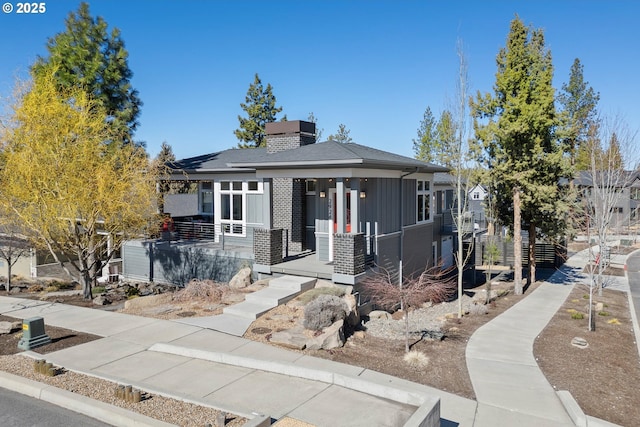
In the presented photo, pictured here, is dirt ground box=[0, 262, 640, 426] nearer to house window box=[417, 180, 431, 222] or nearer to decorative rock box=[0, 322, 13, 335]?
decorative rock box=[0, 322, 13, 335]

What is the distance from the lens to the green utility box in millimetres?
9391

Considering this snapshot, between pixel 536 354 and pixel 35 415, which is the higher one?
pixel 35 415

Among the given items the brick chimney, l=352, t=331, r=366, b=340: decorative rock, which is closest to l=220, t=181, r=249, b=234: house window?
the brick chimney

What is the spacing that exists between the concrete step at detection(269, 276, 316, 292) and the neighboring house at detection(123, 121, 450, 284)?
0.31 meters

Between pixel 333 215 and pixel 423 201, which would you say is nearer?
pixel 333 215

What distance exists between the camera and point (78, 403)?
6.77 meters

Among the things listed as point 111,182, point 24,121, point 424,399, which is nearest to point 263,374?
point 424,399

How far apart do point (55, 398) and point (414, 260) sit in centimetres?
1402

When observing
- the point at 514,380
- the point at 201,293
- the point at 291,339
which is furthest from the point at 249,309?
the point at 514,380

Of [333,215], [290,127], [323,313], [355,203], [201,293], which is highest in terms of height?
[290,127]

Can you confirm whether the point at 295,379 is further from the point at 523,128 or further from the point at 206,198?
the point at 206,198

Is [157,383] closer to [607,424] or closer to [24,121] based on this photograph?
[607,424]

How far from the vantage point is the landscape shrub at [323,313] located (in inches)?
402

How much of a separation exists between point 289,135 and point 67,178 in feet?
28.1
